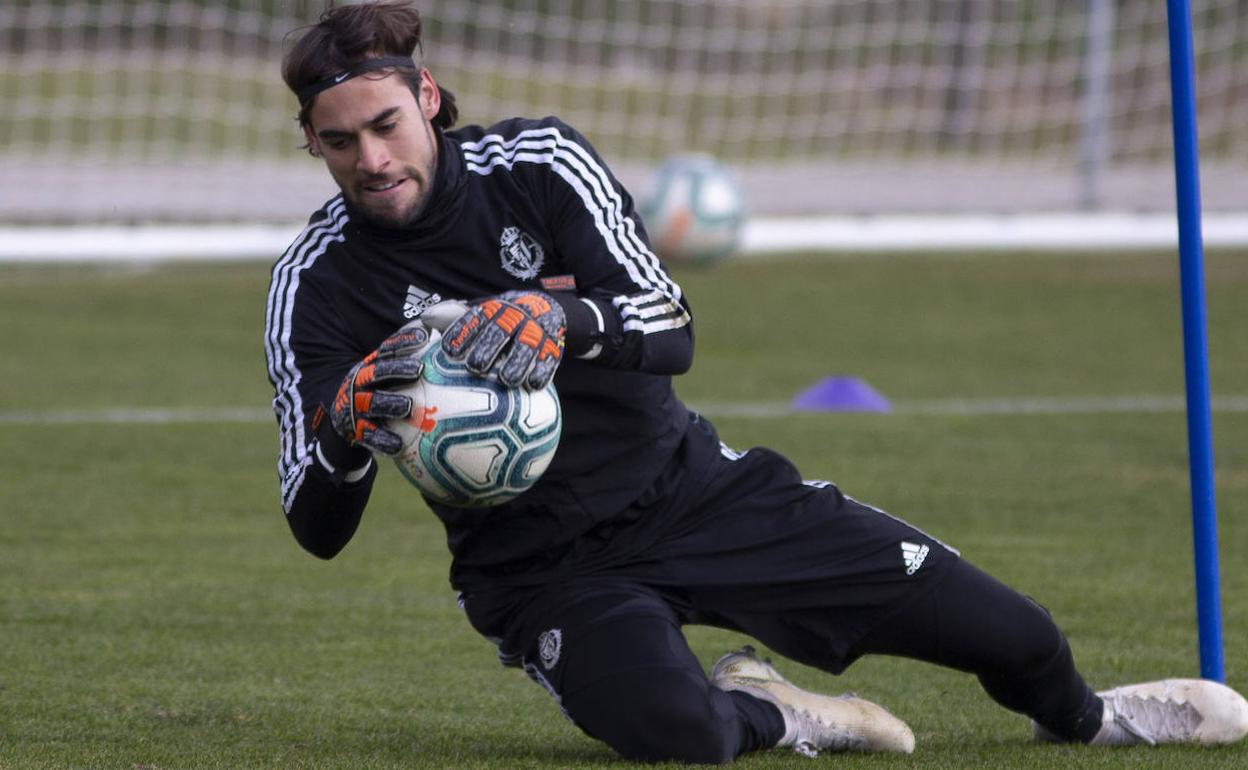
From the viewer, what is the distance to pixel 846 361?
38.8ft

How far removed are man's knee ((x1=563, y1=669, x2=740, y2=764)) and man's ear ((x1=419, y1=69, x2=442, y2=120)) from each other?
1.21 m

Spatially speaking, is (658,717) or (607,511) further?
(607,511)

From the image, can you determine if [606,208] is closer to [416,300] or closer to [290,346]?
[416,300]

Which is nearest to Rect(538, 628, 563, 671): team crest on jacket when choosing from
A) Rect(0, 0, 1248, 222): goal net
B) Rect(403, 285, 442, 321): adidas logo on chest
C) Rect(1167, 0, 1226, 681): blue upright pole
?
Rect(403, 285, 442, 321): adidas logo on chest

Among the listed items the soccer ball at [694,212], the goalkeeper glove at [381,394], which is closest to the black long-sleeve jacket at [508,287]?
the goalkeeper glove at [381,394]

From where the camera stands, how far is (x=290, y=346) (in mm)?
4145

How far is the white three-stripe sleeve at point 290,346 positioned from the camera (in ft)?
13.2

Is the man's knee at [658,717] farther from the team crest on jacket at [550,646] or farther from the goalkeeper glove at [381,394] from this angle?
the goalkeeper glove at [381,394]

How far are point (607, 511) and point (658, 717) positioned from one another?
0.45 meters

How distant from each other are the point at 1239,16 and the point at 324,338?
14.3 m

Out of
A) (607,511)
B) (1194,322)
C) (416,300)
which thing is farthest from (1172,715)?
(416,300)

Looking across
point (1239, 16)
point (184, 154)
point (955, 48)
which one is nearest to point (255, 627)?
point (184, 154)

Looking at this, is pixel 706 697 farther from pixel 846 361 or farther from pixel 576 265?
pixel 846 361

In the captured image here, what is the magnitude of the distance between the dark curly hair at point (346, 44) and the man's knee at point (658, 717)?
128 cm
